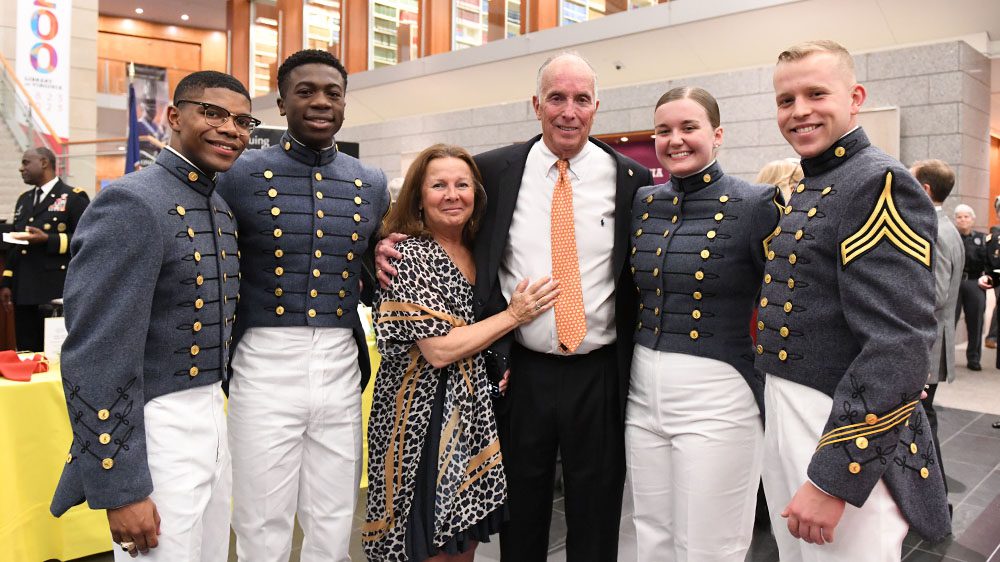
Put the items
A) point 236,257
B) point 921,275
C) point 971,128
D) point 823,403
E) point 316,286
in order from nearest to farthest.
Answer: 1. point 921,275
2. point 823,403
3. point 236,257
4. point 316,286
5. point 971,128

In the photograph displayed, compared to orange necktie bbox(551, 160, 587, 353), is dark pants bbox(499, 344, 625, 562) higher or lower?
lower

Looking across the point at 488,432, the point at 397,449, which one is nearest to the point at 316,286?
the point at 397,449

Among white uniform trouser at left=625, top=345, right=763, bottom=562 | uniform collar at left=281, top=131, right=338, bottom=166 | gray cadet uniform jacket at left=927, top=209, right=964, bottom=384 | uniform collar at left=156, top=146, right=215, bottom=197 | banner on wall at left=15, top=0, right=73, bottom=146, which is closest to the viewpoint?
uniform collar at left=156, top=146, right=215, bottom=197

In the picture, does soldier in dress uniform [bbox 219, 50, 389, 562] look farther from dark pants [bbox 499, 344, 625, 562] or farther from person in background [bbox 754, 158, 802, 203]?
person in background [bbox 754, 158, 802, 203]

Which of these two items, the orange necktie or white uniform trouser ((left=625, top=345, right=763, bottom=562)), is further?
the orange necktie

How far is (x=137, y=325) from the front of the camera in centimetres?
161

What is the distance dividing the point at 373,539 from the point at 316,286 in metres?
0.85

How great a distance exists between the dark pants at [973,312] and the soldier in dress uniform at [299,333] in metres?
8.26

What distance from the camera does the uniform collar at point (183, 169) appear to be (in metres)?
1.83

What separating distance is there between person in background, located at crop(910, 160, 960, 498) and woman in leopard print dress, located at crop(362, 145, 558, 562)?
295 centimetres

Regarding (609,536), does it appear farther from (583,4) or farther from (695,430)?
(583,4)

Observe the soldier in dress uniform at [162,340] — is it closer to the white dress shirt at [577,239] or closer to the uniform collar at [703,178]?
the white dress shirt at [577,239]

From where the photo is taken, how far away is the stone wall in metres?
7.23

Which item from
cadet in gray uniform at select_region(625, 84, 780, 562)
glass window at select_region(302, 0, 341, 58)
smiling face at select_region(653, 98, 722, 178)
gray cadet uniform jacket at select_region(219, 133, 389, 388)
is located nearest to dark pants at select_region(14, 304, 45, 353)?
gray cadet uniform jacket at select_region(219, 133, 389, 388)
